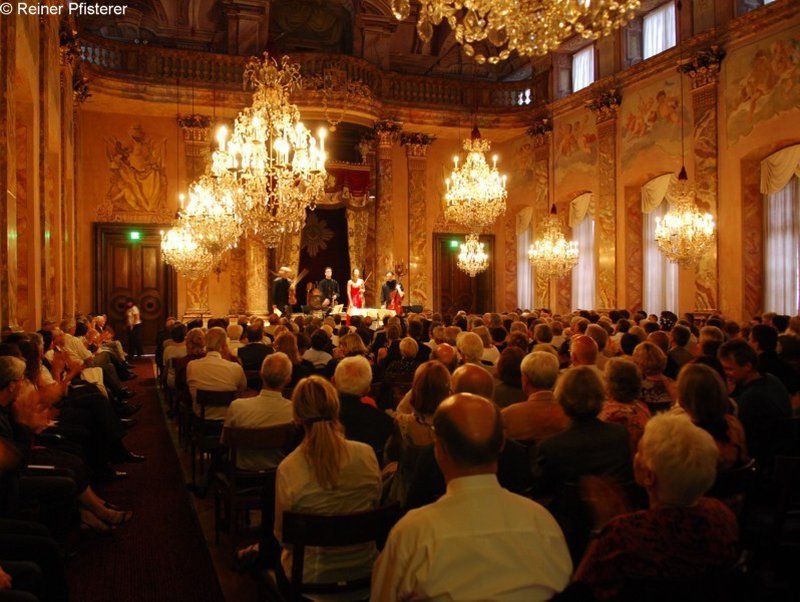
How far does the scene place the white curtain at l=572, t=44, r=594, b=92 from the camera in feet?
59.5

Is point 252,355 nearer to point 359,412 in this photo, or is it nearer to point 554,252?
point 359,412

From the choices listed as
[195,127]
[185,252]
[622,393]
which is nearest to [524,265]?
[195,127]

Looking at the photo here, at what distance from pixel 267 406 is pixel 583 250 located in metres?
15.2

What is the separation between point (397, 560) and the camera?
1.99m

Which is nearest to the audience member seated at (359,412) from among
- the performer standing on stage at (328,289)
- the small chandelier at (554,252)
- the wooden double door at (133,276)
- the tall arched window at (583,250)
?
the performer standing on stage at (328,289)

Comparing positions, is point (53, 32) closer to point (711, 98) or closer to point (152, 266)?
point (152, 266)

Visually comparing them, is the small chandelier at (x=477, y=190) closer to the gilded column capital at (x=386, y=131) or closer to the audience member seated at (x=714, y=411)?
the gilded column capital at (x=386, y=131)

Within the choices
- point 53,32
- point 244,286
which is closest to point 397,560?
point 53,32

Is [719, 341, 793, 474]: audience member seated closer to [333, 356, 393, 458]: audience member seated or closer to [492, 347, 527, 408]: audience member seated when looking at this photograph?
[492, 347, 527, 408]: audience member seated

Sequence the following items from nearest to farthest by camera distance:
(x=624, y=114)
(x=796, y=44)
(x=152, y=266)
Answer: (x=796, y=44) → (x=624, y=114) → (x=152, y=266)

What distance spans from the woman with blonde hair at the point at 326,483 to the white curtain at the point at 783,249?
39.9 feet

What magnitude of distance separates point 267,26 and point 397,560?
18.8m

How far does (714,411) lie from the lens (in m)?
3.56

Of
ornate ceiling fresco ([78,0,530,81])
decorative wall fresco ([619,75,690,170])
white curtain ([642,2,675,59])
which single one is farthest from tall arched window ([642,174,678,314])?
ornate ceiling fresco ([78,0,530,81])
